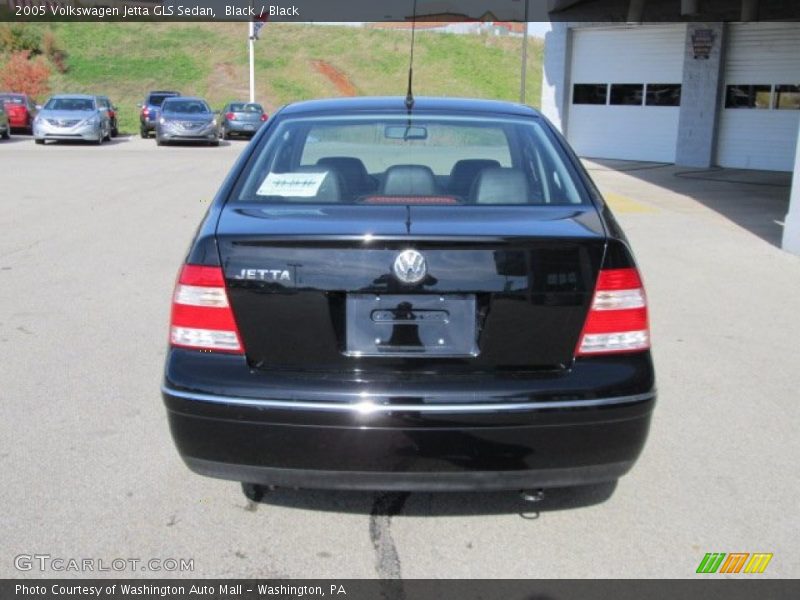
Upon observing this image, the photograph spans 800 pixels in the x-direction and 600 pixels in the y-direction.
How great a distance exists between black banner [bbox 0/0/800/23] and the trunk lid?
1911 millimetres

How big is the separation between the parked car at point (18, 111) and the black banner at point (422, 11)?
477 inches

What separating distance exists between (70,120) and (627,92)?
15.8 metres

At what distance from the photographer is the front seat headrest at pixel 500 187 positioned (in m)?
3.48

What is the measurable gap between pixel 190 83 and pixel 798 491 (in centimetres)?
4985

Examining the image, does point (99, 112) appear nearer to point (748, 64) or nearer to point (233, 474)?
point (748, 64)

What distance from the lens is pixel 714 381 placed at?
16.7 feet

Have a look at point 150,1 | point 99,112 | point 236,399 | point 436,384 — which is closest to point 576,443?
point 436,384

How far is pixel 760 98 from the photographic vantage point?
19.6 meters

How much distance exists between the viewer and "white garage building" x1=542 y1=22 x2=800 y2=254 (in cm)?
1925

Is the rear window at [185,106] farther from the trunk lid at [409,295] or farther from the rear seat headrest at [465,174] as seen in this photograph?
the trunk lid at [409,295]

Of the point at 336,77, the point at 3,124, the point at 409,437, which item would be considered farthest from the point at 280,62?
the point at 409,437
